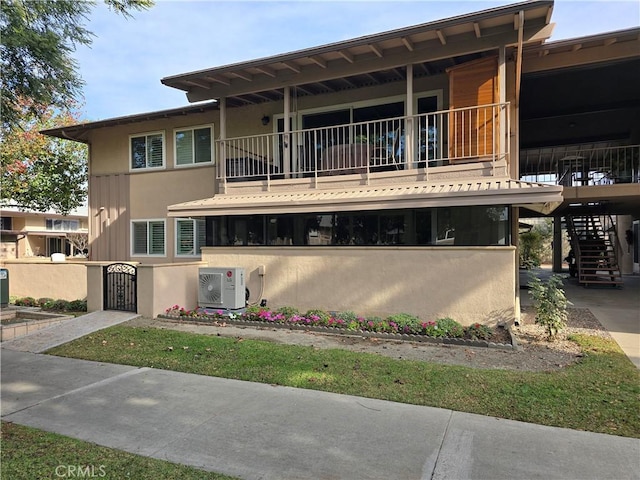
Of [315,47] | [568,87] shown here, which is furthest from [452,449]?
[568,87]

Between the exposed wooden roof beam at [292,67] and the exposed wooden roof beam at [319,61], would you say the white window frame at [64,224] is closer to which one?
the exposed wooden roof beam at [292,67]

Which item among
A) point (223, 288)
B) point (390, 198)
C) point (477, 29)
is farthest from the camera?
point (223, 288)

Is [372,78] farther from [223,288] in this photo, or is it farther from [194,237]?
[194,237]

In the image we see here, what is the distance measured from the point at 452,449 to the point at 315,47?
8.39m

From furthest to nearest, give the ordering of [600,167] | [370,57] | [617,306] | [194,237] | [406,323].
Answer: [600,167] → [194,237] → [617,306] → [370,57] → [406,323]

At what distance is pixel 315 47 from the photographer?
371 inches

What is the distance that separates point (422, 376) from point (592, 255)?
14.2m

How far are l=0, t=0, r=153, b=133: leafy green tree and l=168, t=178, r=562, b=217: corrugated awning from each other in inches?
175

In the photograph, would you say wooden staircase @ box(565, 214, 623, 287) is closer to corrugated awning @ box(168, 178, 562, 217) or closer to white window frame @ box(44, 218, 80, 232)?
corrugated awning @ box(168, 178, 562, 217)

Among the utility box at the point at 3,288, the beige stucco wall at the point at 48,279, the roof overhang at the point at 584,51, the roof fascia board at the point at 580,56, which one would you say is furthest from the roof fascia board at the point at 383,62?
the utility box at the point at 3,288

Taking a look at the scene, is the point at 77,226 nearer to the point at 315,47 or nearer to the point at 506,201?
the point at 315,47

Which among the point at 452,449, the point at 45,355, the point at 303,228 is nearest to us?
the point at 452,449

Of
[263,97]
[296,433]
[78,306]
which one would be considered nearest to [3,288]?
[78,306]

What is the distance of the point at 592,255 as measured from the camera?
16438 mm
